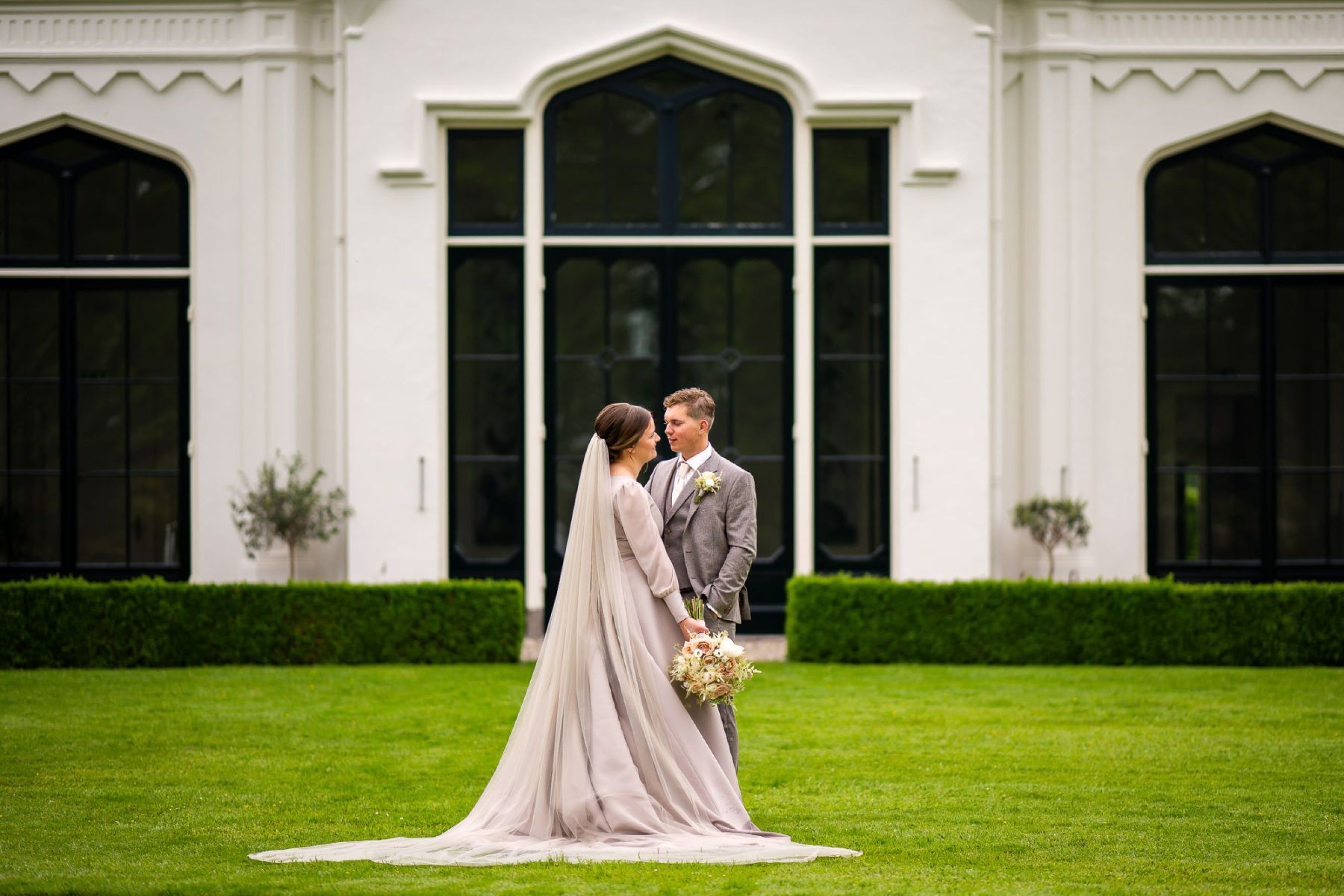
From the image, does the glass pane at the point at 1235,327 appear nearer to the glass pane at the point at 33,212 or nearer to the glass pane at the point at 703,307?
the glass pane at the point at 703,307

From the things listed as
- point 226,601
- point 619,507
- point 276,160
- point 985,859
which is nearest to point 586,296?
point 276,160

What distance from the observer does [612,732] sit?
6.84 m

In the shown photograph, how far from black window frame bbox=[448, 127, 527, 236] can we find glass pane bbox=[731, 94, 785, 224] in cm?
204

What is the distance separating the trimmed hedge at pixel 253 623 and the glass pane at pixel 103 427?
81.4 inches

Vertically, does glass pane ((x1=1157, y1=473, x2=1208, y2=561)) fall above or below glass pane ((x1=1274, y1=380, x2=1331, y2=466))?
below

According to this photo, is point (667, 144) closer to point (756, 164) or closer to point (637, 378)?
point (756, 164)

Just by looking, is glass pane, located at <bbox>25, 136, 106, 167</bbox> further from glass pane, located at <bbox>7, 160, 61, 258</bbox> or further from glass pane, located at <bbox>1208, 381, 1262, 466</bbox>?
glass pane, located at <bbox>1208, 381, 1262, 466</bbox>

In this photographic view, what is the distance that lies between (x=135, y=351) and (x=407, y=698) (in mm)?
5750

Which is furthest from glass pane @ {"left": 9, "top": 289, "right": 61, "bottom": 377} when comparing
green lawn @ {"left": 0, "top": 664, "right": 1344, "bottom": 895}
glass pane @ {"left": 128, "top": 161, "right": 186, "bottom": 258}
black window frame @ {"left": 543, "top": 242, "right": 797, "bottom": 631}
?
black window frame @ {"left": 543, "top": 242, "right": 797, "bottom": 631}

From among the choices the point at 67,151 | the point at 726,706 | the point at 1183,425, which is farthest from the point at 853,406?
the point at 67,151

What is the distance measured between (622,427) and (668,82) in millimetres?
8374

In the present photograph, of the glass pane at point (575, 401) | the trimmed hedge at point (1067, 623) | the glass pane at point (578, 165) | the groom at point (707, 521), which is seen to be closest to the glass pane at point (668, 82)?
the glass pane at point (578, 165)

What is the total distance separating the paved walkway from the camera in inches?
532

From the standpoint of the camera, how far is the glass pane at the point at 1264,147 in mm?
15109
